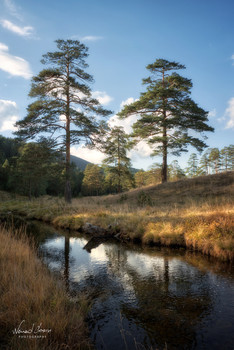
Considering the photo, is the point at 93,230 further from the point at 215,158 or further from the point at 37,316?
the point at 215,158

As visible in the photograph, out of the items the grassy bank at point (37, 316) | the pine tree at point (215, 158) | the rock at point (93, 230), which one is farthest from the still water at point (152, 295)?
the pine tree at point (215, 158)

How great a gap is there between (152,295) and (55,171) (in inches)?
601

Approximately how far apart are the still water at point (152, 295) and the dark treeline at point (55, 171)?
1115 cm

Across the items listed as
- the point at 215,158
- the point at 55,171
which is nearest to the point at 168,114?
the point at 55,171

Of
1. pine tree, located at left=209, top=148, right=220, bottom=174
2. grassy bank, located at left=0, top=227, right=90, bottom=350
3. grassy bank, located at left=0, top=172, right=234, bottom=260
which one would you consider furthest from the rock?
pine tree, located at left=209, top=148, right=220, bottom=174

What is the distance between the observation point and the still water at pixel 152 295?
3455 mm

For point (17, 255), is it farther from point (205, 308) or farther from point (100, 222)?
point (100, 222)

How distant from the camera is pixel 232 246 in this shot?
23.3ft

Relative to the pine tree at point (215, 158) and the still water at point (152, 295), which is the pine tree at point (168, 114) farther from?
the pine tree at point (215, 158)

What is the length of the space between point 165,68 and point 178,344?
2672cm

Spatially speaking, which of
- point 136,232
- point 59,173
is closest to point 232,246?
point 136,232

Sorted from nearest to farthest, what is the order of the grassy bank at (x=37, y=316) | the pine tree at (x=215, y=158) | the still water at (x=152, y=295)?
1. the grassy bank at (x=37, y=316)
2. the still water at (x=152, y=295)
3. the pine tree at (x=215, y=158)
